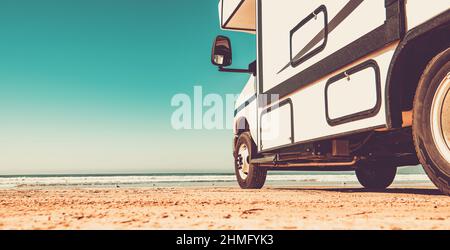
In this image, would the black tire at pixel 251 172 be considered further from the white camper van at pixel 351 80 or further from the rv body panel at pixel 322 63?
the rv body panel at pixel 322 63

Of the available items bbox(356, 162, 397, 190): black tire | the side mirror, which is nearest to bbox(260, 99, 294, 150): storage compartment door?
the side mirror

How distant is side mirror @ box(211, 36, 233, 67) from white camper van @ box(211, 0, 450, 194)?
0.01 meters

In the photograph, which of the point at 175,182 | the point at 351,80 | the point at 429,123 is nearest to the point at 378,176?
the point at 351,80

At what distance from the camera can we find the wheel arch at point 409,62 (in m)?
2.66

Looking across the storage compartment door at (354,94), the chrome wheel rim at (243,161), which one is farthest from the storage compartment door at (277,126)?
the chrome wheel rim at (243,161)

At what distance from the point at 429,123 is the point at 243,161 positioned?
451 centimetres

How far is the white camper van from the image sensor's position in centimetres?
276

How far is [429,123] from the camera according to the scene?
2836mm

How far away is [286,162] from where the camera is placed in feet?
19.1

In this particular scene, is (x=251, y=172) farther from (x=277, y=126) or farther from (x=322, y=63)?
(x=322, y=63)

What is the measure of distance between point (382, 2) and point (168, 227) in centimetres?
202

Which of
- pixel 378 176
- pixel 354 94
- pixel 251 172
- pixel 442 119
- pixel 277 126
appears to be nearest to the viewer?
pixel 442 119

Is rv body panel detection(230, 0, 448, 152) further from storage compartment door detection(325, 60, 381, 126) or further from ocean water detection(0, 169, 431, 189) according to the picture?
ocean water detection(0, 169, 431, 189)

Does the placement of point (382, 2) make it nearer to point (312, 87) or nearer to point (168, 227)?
point (312, 87)
